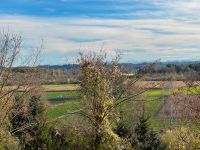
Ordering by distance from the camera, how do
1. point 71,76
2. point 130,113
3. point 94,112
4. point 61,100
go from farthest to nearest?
point 61,100, point 130,113, point 71,76, point 94,112

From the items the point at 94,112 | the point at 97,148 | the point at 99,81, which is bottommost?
the point at 97,148

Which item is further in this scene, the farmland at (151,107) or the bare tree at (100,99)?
the farmland at (151,107)

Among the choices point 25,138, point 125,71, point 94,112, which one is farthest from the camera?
point 25,138

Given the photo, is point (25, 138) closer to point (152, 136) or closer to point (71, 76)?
point (152, 136)

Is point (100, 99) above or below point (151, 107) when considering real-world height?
above

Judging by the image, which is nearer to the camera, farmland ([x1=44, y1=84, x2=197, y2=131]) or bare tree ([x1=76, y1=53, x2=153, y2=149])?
bare tree ([x1=76, y1=53, x2=153, y2=149])

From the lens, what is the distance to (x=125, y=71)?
2406 cm

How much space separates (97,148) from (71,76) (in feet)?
11.6

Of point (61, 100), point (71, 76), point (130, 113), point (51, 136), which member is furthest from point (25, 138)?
point (61, 100)

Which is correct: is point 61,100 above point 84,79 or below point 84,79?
below

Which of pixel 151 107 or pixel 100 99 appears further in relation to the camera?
pixel 151 107

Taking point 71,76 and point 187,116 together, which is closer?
point 71,76

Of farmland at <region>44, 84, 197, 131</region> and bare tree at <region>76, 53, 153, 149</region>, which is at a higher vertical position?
bare tree at <region>76, 53, 153, 149</region>

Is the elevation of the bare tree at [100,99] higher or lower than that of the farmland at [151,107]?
higher
